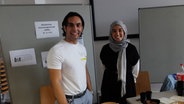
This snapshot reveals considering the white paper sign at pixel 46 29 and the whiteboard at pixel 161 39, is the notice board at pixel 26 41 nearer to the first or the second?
the white paper sign at pixel 46 29

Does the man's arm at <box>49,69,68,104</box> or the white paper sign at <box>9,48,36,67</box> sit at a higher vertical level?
the white paper sign at <box>9,48,36,67</box>

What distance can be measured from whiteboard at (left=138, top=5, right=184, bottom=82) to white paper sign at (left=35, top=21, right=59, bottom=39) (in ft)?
4.22

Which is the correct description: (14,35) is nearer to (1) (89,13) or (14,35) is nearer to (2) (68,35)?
(2) (68,35)

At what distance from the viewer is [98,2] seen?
9.65ft

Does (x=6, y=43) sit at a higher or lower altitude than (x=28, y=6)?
lower

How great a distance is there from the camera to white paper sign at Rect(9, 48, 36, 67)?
1.86 m

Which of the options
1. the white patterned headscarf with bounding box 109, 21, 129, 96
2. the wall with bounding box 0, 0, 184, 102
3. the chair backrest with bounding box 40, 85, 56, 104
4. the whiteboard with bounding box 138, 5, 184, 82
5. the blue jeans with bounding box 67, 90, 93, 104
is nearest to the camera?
the blue jeans with bounding box 67, 90, 93, 104

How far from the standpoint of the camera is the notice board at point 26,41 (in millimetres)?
1822

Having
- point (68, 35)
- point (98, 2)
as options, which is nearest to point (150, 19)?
point (98, 2)

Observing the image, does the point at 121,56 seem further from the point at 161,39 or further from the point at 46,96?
the point at 161,39

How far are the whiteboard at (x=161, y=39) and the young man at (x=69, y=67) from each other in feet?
4.53

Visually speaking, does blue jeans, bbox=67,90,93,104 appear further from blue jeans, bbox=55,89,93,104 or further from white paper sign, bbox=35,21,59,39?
white paper sign, bbox=35,21,59,39

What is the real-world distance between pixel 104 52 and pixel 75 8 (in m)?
0.61

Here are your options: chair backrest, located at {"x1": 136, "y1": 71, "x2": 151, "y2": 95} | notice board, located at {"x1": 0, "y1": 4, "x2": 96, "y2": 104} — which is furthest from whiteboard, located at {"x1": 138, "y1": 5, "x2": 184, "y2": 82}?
notice board, located at {"x1": 0, "y1": 4, "x2": 96, "y2": 104}
